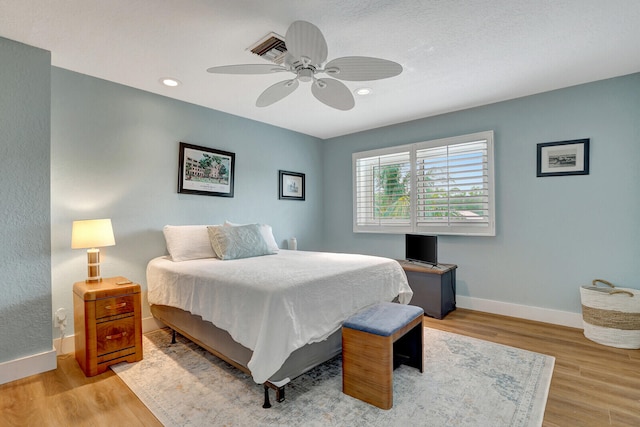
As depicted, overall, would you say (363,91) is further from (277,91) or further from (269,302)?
(269,302)

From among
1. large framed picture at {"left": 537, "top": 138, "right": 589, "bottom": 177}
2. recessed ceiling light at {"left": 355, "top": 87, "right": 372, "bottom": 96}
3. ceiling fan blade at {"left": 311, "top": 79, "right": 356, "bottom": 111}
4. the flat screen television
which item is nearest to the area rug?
the flat screen television

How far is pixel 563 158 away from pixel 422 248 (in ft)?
5.74

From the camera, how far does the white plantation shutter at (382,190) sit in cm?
440

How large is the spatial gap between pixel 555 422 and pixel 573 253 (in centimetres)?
212

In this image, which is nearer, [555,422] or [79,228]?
[555,422]

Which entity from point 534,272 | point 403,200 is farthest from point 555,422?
point 403,200

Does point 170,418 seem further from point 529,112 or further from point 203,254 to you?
point 529,112

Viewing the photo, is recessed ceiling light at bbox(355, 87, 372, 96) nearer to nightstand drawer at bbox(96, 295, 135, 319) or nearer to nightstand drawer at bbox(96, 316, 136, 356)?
nightstand drawer at bbox(96, 295, 135, 319)

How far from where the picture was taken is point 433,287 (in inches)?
138

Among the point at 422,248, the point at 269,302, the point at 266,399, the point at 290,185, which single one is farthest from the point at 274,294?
the point at 290,185

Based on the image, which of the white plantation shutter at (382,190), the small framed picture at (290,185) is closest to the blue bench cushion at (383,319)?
the white plantation shutter at (382,190)

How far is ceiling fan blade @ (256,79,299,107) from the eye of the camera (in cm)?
230

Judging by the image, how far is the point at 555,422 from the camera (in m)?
1.74

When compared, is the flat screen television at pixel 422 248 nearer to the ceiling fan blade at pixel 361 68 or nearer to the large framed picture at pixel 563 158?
the large framed picture at pixel 563 158
